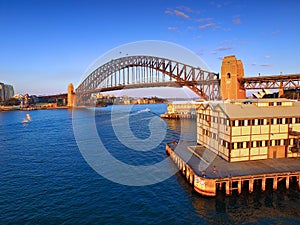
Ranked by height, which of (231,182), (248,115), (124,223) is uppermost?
(248,115)

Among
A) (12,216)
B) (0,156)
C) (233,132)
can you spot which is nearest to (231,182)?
(233,132)

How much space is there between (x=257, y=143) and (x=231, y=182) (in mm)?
6789

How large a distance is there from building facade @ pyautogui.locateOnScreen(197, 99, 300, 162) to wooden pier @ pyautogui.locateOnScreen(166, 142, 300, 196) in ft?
3.01

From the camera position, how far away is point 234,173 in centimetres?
2177

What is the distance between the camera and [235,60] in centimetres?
5369

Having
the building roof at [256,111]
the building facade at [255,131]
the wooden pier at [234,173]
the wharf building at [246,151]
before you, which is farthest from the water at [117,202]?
the building roof at [256,111]

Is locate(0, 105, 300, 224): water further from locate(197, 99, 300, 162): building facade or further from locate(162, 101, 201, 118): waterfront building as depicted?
locate(162, 101, 201, 118): waterfront building

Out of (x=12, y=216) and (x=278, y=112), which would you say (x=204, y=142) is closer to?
(x=278, y=112)

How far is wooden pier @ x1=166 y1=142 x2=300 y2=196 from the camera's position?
20984 millimetres

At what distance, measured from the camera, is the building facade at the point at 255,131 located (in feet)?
81.4

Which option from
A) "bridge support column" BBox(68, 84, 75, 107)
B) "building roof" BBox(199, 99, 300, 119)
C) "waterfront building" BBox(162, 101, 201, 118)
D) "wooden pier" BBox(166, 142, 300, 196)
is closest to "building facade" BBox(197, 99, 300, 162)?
"building roof" BBox(199, 99, 300, 119)

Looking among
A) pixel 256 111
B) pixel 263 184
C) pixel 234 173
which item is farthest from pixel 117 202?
pixel 256 111

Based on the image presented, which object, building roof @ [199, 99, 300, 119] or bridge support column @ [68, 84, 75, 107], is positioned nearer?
building roof @ [199, 99, 300, 119]

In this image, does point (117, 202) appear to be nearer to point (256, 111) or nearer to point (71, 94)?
point (256, 111)
